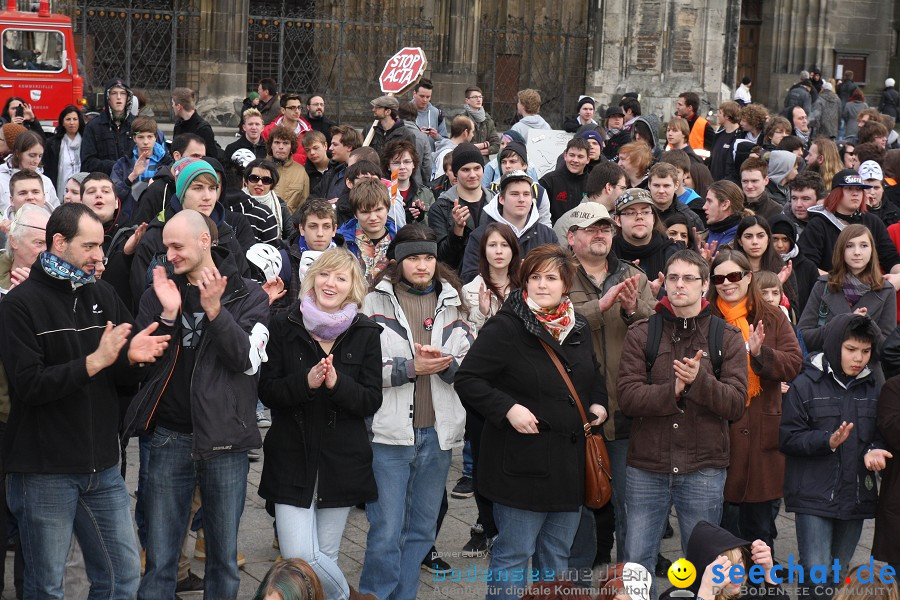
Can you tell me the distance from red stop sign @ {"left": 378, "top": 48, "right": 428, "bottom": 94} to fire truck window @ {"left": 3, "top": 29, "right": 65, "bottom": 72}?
7.20 m

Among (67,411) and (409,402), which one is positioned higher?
(67,411)

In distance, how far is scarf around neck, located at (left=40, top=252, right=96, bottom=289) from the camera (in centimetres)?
540

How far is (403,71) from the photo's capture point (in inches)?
543

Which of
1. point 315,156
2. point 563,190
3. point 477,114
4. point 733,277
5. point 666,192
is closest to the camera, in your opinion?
point 733,277

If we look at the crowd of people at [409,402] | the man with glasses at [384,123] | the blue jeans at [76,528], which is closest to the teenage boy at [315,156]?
the man with glasses at [384,123]

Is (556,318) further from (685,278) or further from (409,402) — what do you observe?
(409,402)

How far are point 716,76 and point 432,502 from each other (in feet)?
66.7

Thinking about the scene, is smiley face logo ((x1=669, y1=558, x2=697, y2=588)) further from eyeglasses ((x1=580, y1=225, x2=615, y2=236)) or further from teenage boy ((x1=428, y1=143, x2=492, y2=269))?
teenage boy ((x1=428, y1=143, x2=492, y2=269))

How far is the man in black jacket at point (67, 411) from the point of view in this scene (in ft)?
17.4

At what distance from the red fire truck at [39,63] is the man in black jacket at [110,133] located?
225 inches

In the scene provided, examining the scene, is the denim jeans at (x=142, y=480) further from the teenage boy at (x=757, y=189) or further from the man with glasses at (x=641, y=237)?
the teenage boy at (x=757, y=189)

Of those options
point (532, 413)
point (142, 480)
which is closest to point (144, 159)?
point (142, 480)

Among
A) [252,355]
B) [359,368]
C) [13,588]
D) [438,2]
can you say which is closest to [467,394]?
[359,368]

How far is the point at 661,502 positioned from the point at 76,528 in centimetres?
280
